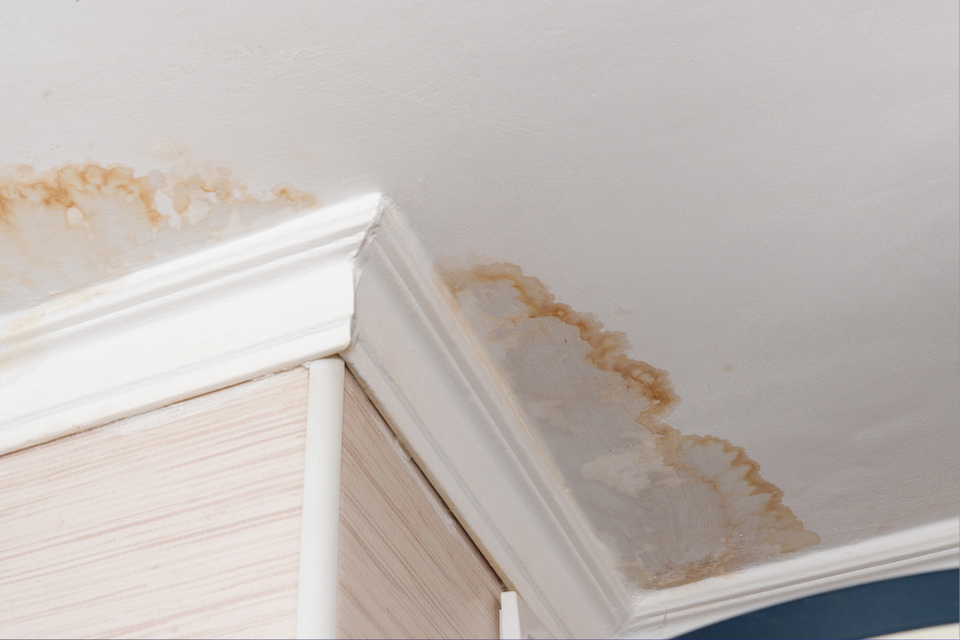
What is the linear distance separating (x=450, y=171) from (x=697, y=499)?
724 millimetres

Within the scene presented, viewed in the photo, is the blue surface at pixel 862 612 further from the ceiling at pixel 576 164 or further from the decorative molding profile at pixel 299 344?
the decorative molding profile at pixel 299 344

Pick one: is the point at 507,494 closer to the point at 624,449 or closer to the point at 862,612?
the point at 624,449

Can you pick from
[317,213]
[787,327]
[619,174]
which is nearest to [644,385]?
[787,327]

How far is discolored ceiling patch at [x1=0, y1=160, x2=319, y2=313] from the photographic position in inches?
38.0

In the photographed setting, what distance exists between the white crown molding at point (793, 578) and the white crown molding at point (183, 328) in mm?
910

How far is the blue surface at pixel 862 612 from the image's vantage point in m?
1.38

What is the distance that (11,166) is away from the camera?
3.13ft

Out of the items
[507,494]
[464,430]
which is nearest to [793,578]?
[507,494]

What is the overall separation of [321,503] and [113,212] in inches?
17.3

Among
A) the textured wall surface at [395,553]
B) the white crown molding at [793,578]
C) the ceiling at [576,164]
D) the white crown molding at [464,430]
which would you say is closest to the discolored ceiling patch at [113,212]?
the ceiling at [576,164]

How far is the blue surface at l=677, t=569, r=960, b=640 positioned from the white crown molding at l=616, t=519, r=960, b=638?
0.5 inches

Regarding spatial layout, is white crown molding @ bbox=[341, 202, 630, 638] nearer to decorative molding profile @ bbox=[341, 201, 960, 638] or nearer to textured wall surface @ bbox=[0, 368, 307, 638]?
decorative molding profile @ bbox=[341, 201, 960, 638]

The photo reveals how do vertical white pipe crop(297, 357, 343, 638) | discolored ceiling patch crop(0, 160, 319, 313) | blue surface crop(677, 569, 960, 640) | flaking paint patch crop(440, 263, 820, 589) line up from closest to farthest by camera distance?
1. vertical white pipe crop(297, 357, 343, 638)
2. discolored ceiling patch crop(0, 160, 319, 313)
3. flaking paint patch crop(440, 263, 820, 589)
4. blue surface crop(677, 569, 960, 640)

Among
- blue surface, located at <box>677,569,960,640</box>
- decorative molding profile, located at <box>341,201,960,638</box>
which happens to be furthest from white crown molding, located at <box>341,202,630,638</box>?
blue surface, located at <box>677,569,960,640</box>
